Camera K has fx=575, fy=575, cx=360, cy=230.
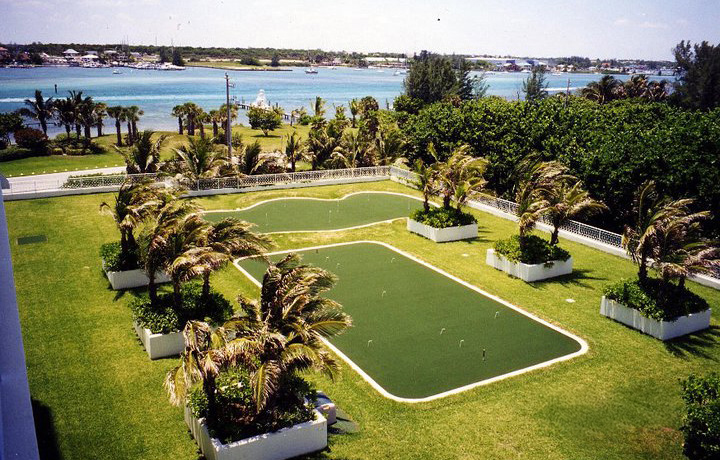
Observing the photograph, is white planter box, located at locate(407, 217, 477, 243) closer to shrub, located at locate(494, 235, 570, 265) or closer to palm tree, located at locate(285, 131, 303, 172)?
shrub, located at locate(494, 235, 570, 265)

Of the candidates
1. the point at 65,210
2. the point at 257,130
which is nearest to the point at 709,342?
the point at 65,210

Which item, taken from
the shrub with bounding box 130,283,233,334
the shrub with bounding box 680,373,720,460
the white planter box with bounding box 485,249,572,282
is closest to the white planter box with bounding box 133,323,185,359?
the shrub with bounding box 130,283,233,334

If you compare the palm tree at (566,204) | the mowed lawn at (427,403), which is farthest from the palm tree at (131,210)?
the palm tree at (566,204)

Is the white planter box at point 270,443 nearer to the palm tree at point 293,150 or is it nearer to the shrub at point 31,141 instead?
the palm tree at point 293,150

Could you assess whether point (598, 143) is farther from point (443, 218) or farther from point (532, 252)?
point (532, 252)

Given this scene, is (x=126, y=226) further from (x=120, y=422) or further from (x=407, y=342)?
(x=407, y=342)

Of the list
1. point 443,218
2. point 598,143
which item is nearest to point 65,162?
A: point 443,218
